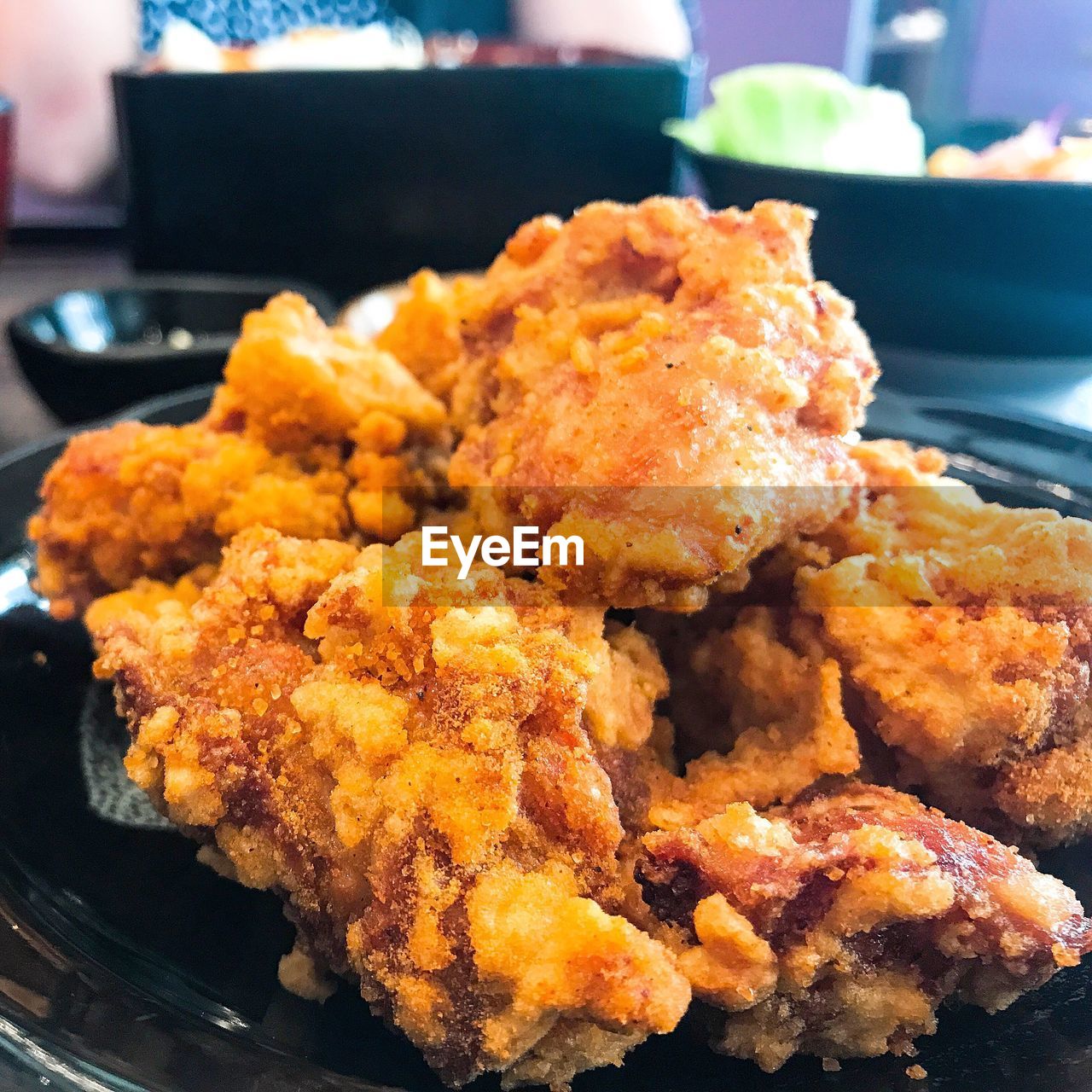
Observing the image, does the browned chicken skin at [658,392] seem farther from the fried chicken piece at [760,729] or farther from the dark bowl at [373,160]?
the dark bowl at [373,160]

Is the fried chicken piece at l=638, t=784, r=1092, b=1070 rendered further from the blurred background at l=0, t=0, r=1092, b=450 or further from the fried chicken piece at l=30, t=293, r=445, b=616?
the blurred background at l=0, t=0, r=1092, b=450

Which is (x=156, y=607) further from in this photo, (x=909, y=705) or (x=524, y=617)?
(x=909, y=705)

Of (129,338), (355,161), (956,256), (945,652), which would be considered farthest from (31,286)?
(945,652)

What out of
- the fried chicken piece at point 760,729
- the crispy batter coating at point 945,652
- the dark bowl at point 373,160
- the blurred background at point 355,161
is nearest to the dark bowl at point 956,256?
the blurred background at point 355,161

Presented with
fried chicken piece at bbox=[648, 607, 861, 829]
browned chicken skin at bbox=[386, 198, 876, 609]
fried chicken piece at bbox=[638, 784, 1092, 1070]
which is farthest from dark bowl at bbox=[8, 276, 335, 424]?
fried chicken piece at bbox=[638, 784, 1092, 1070]

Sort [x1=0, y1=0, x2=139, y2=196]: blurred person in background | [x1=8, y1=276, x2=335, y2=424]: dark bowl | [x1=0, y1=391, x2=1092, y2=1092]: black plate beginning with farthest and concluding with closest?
→ [x1=0, y1=0, x2=139, y2=196]: blurred person in background, [x1=8, y1=276, x2=335, y2=424]: dark bowl, [x1=0, y1=391, x2=1092, y2=1092]: black plate

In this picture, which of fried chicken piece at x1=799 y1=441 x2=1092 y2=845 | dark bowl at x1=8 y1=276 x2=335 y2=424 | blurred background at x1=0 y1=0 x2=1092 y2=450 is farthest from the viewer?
blurred background at x1=0 y1=0 x2=1092 y2=450
